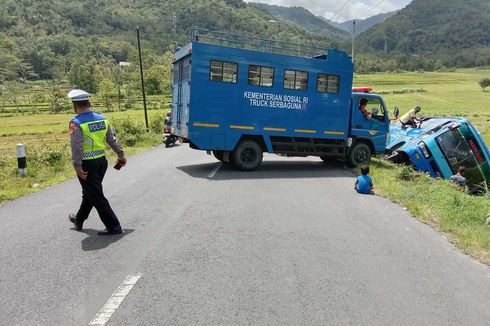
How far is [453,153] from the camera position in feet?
49.3

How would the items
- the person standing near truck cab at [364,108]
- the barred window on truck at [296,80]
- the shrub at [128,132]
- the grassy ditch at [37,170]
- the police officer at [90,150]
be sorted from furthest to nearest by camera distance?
1. the shrub at [128,132]
2. the person standing near truck cab at [364,108]
3. the barred window on truck at [296,80]
4. the grassy ditch at [37,170]
5. the police officer at [90,150]

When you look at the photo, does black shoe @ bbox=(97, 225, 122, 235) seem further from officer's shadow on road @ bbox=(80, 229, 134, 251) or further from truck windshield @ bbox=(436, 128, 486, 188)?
truck windshield @ bbox=(436, 128, 486, 188)

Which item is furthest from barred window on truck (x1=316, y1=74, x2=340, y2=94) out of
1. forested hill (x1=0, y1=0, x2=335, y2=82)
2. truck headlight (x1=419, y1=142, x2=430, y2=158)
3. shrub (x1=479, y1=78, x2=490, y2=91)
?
forested hill (x1=0, y1=0, x2=335, y2=82)

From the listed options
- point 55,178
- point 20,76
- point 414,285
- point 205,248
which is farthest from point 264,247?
point 20,76

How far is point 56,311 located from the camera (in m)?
3.81

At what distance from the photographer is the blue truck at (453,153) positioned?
48.7 feet

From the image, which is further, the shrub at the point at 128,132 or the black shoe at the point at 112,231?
the shrub at the point at 128,132

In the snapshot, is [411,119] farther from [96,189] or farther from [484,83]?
[484,83]

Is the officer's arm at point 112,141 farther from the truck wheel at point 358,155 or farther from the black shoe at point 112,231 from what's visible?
the truck wheel at point 358,155

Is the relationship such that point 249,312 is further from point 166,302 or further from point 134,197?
point 134,197

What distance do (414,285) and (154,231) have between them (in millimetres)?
3519

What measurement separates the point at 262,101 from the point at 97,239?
25.9 ft

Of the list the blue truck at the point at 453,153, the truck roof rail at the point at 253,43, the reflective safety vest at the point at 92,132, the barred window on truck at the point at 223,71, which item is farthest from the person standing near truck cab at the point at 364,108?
the reflective safety vest at the point at 92,132

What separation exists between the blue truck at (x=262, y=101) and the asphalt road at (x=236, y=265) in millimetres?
3887
